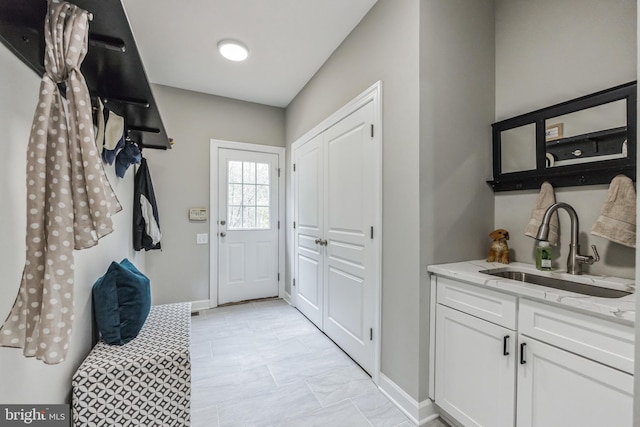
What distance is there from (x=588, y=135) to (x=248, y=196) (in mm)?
3359

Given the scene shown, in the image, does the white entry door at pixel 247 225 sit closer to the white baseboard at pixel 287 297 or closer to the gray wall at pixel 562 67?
the white baseboard at pixel 287 297

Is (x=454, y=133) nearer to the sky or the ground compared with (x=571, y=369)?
nearer to the sky

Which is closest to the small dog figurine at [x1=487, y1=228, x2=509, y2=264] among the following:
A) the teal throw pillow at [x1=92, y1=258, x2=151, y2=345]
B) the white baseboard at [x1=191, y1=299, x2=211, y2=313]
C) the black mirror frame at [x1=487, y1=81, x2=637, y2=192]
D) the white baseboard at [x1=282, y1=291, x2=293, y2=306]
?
the black mirror frame at [x1=487, y1=81, x2=637, y2=192]

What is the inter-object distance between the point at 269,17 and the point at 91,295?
2.30 meters

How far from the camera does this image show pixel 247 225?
3777 millimetres

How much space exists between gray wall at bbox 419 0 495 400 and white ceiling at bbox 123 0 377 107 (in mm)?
718

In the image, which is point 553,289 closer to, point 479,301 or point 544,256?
point 479,301

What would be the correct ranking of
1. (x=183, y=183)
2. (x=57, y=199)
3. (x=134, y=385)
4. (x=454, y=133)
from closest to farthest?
1. (x=57, y=199)
2. (x=134, y=385)
3. (x=454, y=133)
4. (x=183, y=183)

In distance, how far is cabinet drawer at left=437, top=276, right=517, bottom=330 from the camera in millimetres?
1299

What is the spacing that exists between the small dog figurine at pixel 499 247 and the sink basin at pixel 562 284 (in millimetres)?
127

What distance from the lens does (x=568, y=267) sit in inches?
57.9

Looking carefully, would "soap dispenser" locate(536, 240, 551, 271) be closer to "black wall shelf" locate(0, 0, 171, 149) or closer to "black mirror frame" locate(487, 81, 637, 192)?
"black mirror frame" locate(487, 81, 637, 192)

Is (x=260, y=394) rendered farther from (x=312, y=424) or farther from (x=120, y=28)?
(x=120, y=28)

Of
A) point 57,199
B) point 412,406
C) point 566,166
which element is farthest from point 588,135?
point 57,199
